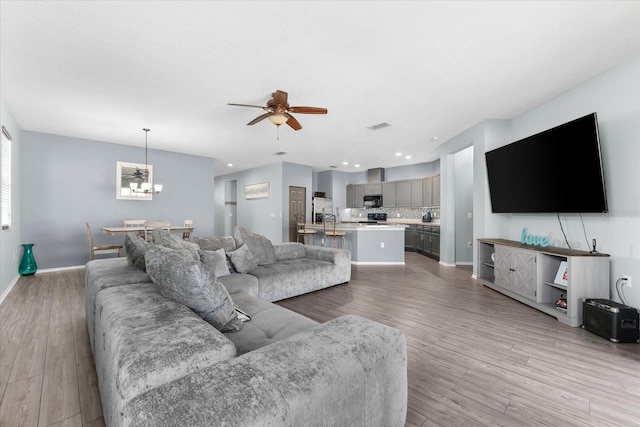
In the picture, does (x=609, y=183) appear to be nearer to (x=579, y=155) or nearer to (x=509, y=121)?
(x=579, y=155)

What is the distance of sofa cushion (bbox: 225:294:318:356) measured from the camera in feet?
5.21

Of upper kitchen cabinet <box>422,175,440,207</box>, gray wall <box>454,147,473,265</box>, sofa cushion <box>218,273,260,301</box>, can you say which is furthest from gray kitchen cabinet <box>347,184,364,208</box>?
sofa cushion <box>218,273,260,301</box>

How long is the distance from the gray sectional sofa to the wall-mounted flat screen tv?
3.24 m

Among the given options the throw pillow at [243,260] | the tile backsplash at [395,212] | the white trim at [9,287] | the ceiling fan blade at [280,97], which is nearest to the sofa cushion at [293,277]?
the throw pillow at [243,260]

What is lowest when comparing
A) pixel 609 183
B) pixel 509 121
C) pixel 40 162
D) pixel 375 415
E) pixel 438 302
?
A: pixel 438 302

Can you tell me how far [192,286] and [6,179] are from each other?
4.96 metres

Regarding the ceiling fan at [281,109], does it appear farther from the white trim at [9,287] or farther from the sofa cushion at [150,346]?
the white trim at [9,287]

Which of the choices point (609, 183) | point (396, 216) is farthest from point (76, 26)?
point (396, 216)

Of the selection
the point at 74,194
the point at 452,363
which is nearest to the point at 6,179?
the point at 74,194

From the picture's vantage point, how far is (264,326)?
72.7 inches

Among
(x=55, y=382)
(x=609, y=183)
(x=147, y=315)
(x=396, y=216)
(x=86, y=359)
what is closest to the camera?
(x=147, y=315)

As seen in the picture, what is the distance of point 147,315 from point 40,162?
6.28 meters

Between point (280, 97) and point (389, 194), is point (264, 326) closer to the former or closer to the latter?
point (280, 97)

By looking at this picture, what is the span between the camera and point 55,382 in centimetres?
191
